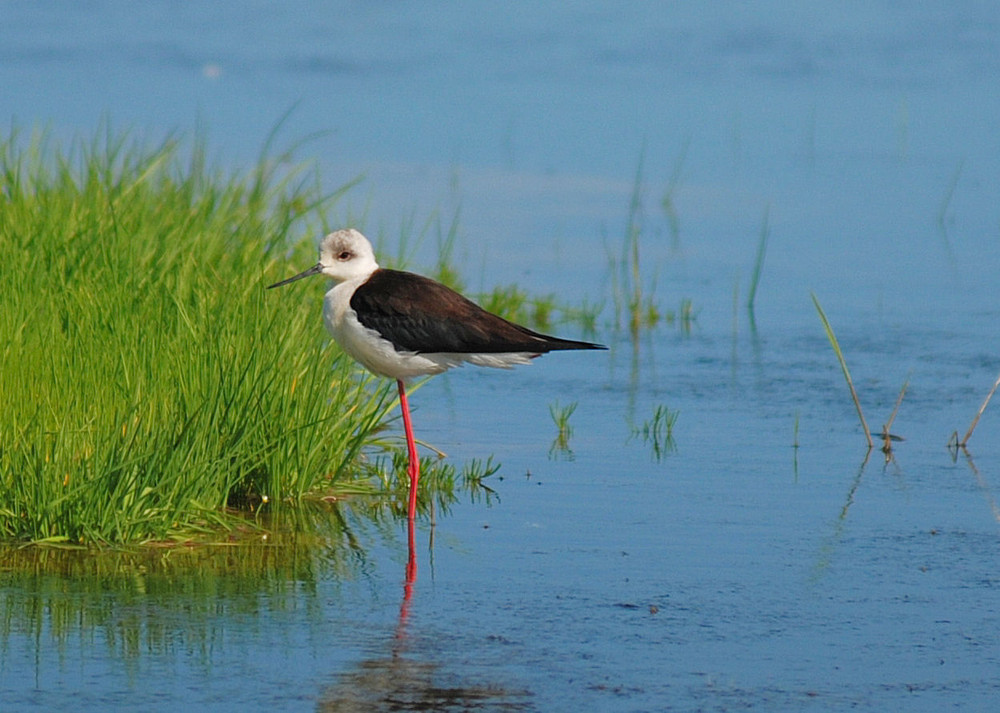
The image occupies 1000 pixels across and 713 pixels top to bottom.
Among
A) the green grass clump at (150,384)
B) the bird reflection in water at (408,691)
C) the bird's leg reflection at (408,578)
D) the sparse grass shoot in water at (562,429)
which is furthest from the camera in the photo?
the sparse grass shoot in water at (562,429)

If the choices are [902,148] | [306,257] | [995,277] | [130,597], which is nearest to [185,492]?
[130,597]

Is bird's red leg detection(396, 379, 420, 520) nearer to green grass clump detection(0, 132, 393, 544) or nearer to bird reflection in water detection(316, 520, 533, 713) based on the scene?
green grass clump detection(0, 132, 393, 544)

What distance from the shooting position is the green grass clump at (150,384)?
6.32 metres

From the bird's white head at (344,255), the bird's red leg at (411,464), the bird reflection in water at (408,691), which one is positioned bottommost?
the bird reflection in water at (408,691)

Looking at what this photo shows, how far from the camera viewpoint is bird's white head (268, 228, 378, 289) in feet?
24.5

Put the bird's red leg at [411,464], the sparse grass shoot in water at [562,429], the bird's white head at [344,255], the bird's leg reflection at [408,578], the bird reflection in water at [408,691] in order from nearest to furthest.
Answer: the bird reflection in water at [408,691] < the bird's leg reflection at [408,578] < the bird's red leg at [411,464] < the bird's white head at [344,255] < the sparse grass shoot in water at [562,429]

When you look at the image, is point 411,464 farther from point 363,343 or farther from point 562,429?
point 562,429

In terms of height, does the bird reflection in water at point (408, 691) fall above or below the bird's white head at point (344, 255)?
below

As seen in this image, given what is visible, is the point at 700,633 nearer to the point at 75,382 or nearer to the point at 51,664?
the point at 51,664

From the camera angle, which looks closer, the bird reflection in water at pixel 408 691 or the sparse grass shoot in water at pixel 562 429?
the bird reflection in water at pixel 408 691

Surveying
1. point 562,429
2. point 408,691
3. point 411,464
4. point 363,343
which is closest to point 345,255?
point 363,343

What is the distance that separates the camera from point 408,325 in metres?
7.24

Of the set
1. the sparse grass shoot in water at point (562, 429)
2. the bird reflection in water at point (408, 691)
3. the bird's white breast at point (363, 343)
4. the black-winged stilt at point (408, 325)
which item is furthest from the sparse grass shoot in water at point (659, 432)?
the bird reflection in water at point (408, 691)

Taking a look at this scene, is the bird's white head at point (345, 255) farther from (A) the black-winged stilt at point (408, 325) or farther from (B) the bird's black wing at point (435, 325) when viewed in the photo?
(B) the bird's black wing at point (435, 325)
